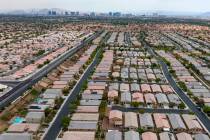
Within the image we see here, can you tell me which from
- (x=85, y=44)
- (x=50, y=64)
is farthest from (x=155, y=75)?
(x=85, y=44)

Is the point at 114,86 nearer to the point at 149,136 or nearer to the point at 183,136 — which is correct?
the point at 149,136

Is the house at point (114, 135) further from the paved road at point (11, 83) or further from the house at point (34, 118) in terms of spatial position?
the paved road at point (11, 83)

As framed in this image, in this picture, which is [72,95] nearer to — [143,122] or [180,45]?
[143,122]

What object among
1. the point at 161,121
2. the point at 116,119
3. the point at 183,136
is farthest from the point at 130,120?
the point at 183,136

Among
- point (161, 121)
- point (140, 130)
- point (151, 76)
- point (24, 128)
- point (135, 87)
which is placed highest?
point (151, 76)

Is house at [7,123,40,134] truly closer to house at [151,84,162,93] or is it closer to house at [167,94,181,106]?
house at [167,94,181,106]

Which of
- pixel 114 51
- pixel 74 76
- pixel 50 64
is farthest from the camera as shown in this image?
pixel 114 51
